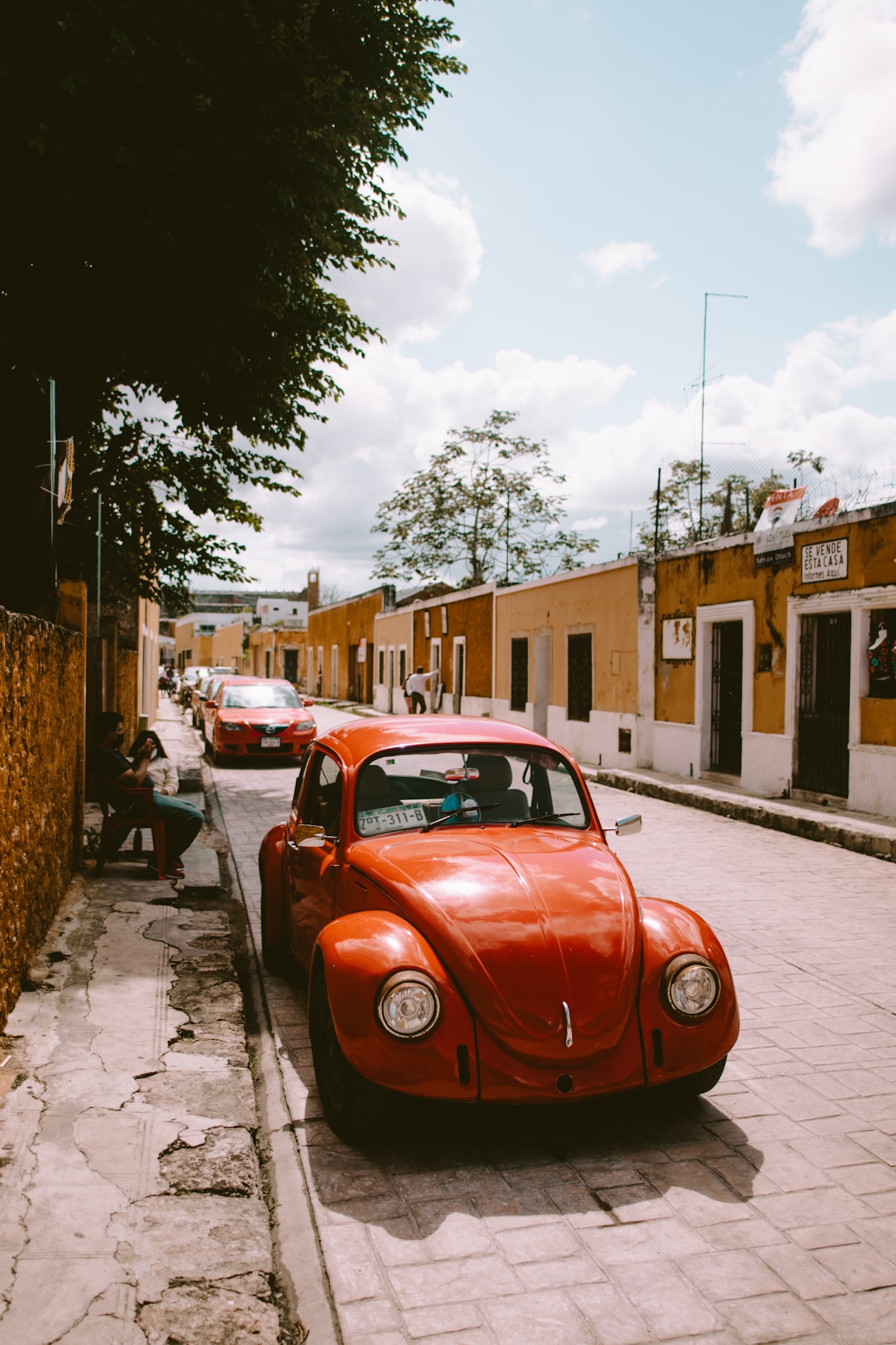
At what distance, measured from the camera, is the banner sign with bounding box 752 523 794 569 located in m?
11.9

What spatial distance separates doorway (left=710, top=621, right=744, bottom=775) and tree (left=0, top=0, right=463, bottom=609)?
6.66 metres

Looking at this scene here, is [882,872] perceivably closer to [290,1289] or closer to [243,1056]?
[243,1056]

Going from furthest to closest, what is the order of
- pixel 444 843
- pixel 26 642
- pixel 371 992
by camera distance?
pixel 26 642
pixel 444 843
pixel 371 992

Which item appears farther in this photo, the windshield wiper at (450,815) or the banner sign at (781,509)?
the banner sign at (781,509)

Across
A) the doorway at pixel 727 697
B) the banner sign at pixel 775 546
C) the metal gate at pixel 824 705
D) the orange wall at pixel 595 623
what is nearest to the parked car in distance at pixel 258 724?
the orange wall at pixel 595 623

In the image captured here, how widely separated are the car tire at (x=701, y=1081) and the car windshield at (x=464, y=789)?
3.91 feet

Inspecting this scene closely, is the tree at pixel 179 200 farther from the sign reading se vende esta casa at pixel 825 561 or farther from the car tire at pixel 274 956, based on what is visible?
the sign reading se vende esta casa at pixel 825 561

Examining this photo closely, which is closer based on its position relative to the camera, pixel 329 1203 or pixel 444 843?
pixel 329 1203

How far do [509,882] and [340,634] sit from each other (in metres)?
42.2

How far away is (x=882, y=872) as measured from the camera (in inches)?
334

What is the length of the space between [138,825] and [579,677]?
11.9 meters

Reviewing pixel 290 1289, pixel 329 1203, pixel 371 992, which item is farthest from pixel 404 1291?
pixel 371 992

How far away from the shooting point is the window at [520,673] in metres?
21.7

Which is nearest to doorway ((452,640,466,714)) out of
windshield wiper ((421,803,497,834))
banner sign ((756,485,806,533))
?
banner sign ((756,485,806,533))
